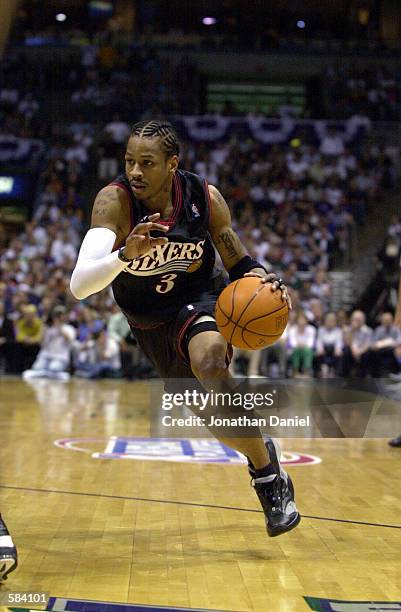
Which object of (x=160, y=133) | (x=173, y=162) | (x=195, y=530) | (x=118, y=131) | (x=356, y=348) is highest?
(x=118, y=131)

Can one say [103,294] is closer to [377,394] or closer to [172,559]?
[377,394]

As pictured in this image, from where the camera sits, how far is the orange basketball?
4.17m

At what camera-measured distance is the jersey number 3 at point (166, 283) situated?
460cm

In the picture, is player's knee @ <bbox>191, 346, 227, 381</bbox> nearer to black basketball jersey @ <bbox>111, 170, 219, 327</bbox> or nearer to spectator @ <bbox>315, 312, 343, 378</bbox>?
black basketball jersey @ <bbox>111, 170, 219, 327</bbox>

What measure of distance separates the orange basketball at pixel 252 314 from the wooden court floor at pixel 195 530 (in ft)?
3.25

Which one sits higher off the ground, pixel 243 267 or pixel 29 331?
pixel 243 267

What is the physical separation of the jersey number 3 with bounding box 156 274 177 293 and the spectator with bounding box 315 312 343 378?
9.56 metres

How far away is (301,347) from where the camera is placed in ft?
46.3

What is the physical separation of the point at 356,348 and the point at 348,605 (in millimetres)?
10800

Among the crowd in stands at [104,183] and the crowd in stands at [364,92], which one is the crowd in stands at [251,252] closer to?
the crowd in stands at [104,183]

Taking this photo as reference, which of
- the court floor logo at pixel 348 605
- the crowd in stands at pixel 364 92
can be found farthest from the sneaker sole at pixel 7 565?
the crowd in stands at pixel 364 92

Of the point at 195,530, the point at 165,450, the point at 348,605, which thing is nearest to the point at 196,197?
the point at 195,530

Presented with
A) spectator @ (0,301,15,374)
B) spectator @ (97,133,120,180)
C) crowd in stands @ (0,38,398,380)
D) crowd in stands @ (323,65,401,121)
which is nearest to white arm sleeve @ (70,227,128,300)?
crowd in stands @ (0,38,398,380)

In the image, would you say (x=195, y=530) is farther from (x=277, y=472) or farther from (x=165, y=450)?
(x=165, y=450)
